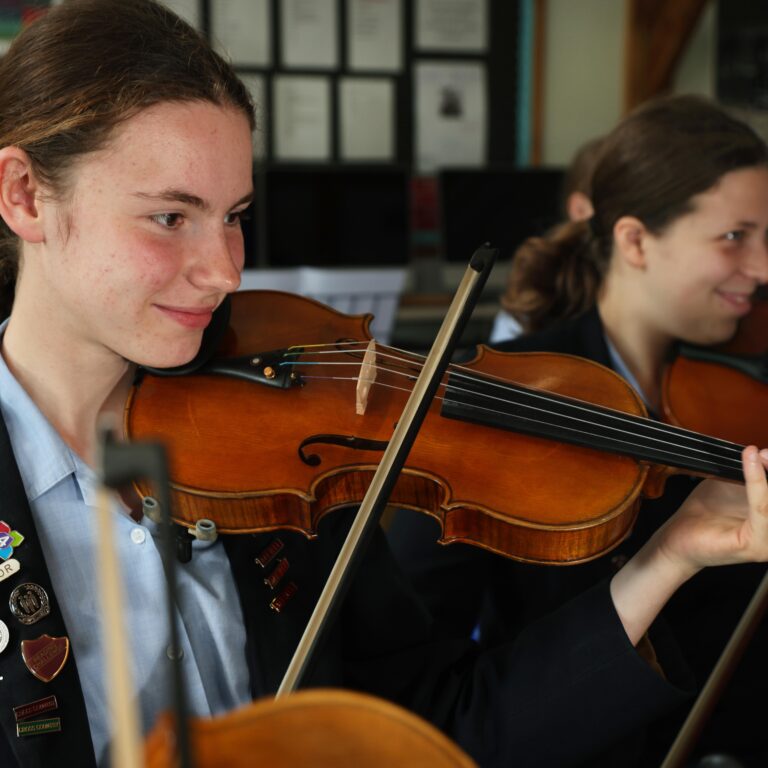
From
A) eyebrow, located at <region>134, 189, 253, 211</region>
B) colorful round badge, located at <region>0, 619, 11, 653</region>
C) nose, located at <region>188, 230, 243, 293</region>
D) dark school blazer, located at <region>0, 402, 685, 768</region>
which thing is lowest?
dark school blazer, located at <region>0, 402, 685, 768</region>

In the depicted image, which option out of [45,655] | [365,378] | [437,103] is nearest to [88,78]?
[365,378]

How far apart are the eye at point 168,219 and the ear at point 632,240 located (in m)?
0.85

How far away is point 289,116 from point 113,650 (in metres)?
3.39

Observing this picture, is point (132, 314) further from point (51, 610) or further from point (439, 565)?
point (439, 565)

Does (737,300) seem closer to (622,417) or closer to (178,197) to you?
(622,417)

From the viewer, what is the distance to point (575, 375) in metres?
1.12

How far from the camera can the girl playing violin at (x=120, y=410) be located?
877mm

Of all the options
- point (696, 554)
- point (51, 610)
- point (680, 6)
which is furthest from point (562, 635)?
point (680, 6)

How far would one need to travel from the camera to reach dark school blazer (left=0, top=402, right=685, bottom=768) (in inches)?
32.3

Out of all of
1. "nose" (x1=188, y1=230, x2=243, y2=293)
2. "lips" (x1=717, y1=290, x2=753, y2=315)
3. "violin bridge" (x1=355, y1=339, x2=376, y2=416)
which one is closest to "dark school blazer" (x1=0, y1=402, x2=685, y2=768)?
"violin bridge" (x1=355, y1=339, x2=376, y2=416)

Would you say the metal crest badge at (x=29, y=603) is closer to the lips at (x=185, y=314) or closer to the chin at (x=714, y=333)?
the lips at (x=185, y=314)

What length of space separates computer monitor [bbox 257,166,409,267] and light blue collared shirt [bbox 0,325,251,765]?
96.1 inches

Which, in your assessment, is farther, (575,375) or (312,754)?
(575,375)

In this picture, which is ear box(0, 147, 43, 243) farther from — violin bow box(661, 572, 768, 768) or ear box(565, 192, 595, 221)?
ear box(565, 192, 595, 221)
